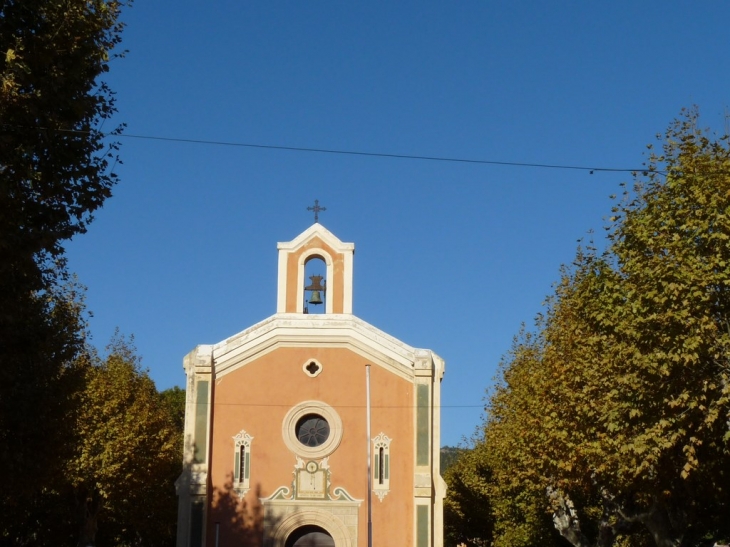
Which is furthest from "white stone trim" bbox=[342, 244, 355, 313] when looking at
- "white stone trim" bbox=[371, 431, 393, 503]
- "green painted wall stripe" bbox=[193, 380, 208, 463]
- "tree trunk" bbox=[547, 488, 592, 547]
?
"tree trunk" bbox=[547, 488, 592, 547]

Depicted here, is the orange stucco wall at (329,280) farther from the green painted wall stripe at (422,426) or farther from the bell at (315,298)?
the green painted wall stripe at (422,426)

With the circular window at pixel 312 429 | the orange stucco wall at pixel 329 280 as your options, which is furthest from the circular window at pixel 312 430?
the orange stucco wall at pixel 329 280

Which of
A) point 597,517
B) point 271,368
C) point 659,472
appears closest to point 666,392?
point 659,472

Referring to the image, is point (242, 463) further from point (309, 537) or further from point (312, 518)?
point (309, 537)

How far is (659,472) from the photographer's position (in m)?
19.7

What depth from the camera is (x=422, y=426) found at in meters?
26.9

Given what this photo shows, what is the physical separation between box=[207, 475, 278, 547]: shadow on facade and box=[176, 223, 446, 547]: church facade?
0.09ft

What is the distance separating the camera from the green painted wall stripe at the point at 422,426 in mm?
26672

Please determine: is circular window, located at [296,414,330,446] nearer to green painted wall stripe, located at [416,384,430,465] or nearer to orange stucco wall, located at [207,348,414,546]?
orange stucco wall, located at [207,348,414,546]

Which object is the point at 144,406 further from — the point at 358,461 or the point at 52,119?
the point at 52,119

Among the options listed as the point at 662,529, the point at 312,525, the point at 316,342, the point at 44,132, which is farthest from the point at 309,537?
the point at 44,132

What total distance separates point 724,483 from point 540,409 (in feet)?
16.6

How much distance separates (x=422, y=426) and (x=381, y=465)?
1.63m

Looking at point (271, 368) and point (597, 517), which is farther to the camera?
point (597, 517)
